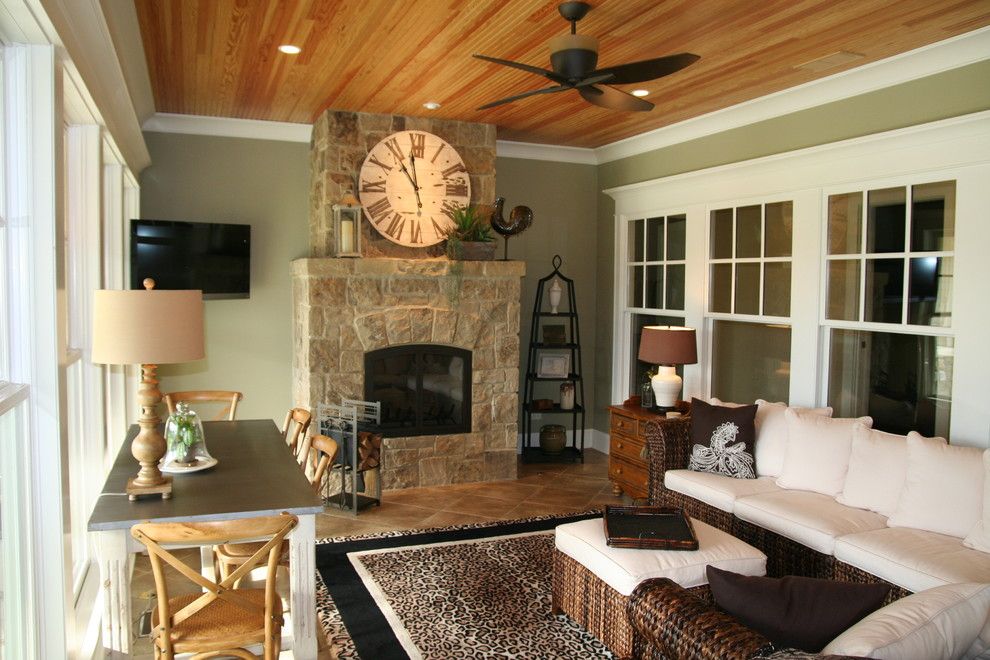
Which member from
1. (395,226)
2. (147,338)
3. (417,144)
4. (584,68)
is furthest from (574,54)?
(395,226)

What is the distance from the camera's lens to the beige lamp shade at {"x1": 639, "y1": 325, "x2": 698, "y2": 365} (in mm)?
5254

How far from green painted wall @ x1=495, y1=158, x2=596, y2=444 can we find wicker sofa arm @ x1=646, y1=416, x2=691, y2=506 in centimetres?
239

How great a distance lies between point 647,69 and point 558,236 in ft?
12.2

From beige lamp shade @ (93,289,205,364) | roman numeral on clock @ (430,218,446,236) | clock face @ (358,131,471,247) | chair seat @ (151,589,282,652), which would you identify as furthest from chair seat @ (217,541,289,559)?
roman numeral on clock @ (430,218,446,236)

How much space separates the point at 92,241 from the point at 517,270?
10.7 feet

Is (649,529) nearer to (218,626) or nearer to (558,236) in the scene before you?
(218,626)

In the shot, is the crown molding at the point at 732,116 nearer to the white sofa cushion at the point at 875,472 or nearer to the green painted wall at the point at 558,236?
the green painted wall at the point at 558,236

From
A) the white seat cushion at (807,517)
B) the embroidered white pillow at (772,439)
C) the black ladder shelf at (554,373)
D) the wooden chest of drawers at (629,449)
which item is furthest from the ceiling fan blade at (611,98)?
the black ladder shelf at (554,373)

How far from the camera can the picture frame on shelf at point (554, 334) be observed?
6.75 m

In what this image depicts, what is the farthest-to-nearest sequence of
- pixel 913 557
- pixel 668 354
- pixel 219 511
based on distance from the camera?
1. pixel 668 354
2. pixel 913 557
3. pixel 219 511

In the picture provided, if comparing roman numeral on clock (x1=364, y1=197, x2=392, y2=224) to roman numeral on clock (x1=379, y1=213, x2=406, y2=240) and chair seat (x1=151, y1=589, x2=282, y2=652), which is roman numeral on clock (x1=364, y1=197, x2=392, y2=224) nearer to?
roman numeral on clock (x1=379, y1=213, x2=406, y2=240)

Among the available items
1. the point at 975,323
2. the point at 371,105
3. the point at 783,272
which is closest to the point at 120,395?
the point at 371,105

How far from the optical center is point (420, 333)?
19.1 ft

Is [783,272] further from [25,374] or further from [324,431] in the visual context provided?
[25,374]
